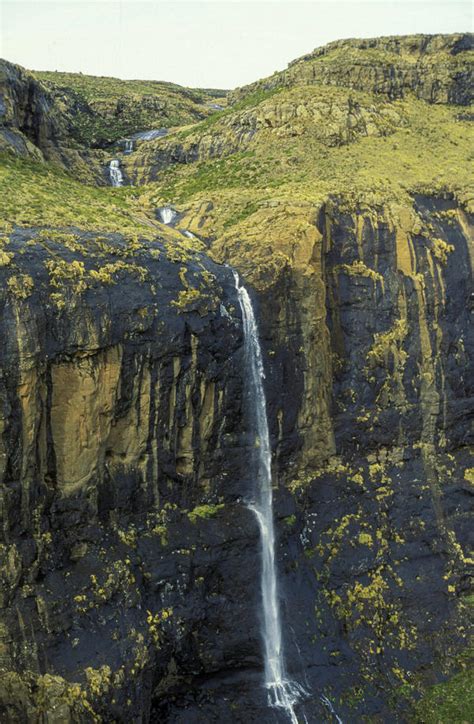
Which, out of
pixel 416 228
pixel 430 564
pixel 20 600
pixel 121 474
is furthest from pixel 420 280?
pixel 20 600

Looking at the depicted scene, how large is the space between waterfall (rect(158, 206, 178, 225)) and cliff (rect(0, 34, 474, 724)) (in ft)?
0.96

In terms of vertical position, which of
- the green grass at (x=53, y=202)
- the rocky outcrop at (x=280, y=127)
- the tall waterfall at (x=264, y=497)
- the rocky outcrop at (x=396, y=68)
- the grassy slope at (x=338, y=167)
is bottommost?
the tall waterfall at (x=264, y=497)

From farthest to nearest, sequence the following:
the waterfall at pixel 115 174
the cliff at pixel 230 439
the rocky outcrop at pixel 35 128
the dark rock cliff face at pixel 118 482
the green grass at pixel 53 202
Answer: the waterfall at pixel 115 174 → the rocky outcrop at pixel 35 128 → the green grass at pixel 53 202 → the cliff at pixel 230 439 → the dark rock cliff face at pixel 118 482

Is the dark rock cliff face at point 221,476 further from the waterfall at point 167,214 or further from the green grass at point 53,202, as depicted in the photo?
the waterfall at point 167,214

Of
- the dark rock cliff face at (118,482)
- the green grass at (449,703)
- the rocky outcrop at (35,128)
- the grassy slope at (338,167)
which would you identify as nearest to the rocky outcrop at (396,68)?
the grassy slope at (338,167)

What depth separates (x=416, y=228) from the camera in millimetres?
29234

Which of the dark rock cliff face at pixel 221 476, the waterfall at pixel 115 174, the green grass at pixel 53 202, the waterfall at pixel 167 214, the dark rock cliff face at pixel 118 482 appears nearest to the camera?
the dark rock cliff face at pixel 118 482

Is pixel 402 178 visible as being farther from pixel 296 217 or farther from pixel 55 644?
pixel 55 644

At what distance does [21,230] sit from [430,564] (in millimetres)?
18616

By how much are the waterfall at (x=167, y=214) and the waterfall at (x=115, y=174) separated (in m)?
7.23

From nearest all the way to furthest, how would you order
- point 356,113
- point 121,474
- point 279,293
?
point 121,474
point 279,293
point 356,113

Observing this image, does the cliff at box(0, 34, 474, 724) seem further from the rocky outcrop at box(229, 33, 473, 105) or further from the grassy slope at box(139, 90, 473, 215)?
the rocky outcrop at box(229, 33, 473, 105)

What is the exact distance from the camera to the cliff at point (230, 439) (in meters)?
19.6

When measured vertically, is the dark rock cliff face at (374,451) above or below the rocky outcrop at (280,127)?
below
